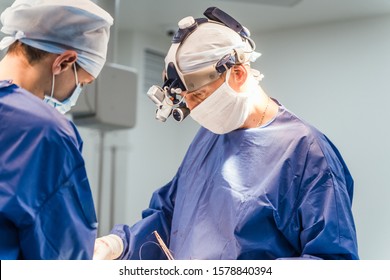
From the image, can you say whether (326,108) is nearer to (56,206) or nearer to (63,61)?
(63,61)

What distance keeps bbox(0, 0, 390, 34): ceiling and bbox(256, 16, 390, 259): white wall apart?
0.06 m

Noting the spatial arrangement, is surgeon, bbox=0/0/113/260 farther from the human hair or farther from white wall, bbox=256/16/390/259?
white wall, bbox=256/16/390/259

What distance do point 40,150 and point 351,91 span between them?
2387 millimetres

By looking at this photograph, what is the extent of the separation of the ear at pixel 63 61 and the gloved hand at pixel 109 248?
52cm

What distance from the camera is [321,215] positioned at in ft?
4.73

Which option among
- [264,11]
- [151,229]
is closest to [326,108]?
[264,11]

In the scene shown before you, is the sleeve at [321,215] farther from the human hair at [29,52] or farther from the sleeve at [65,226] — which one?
the human hair at [29,52]

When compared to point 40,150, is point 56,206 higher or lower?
lower

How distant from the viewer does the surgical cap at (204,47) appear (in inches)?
64.2

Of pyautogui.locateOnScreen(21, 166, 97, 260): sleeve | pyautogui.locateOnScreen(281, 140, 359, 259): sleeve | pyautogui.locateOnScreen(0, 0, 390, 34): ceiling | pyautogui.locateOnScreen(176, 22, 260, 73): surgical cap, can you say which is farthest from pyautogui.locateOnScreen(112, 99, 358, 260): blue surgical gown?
pyautogui.locateOnScreen(0, 0, 390, 34): ceiling

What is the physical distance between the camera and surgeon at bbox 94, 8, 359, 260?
1.49 m

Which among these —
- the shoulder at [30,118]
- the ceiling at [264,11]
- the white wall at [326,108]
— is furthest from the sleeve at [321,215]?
the ceiling at [264,11]

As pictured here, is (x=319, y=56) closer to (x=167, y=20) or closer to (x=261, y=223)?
(x=167, y=20)

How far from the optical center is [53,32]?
135 cm
